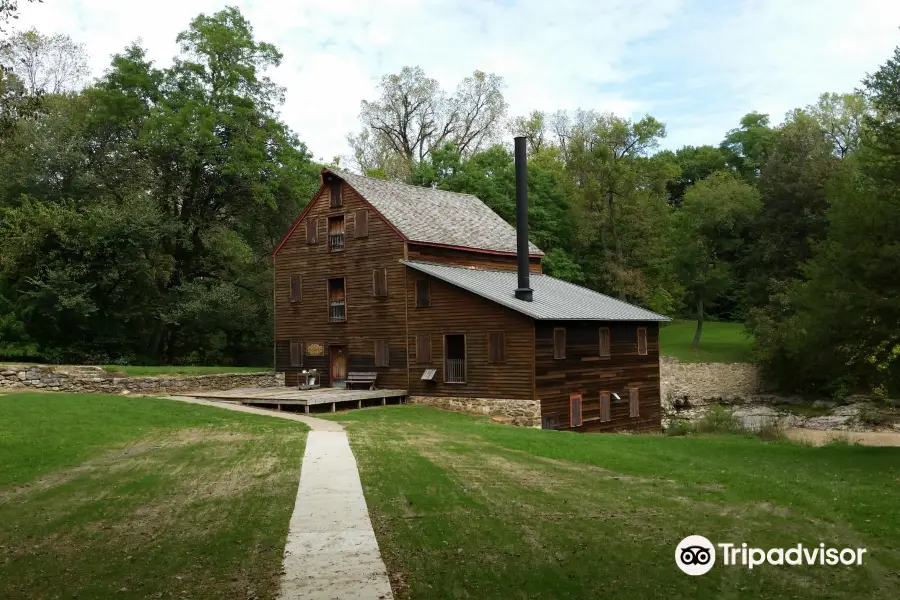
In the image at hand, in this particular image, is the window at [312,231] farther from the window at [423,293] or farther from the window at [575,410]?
the window at [575,410]

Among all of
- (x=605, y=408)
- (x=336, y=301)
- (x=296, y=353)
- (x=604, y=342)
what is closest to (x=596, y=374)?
(x=604, y=342)

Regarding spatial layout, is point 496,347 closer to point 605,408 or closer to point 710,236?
point 605,408

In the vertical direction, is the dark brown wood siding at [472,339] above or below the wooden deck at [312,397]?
above

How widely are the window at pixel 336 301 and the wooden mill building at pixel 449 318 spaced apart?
56mm

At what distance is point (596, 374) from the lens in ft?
95.2

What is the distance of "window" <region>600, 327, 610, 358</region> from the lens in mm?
29400

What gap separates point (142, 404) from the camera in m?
24.8

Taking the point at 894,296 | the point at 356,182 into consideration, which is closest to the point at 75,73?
the point at 356,182

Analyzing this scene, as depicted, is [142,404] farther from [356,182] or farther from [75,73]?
[75,73]

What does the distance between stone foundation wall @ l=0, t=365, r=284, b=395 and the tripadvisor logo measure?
25.7 meters

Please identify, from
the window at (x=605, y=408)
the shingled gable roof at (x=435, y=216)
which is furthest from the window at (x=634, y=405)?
the shingled gable roof at (x=435, y=216)

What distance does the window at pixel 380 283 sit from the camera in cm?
3031

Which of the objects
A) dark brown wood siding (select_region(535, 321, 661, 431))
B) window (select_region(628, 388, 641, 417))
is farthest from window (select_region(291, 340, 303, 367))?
window (select_region(628, 388, 641, 417))

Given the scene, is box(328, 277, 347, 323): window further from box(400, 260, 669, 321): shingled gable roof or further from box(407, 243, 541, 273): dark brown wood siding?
box(400, 260, 669, 321): shingled gable roof
